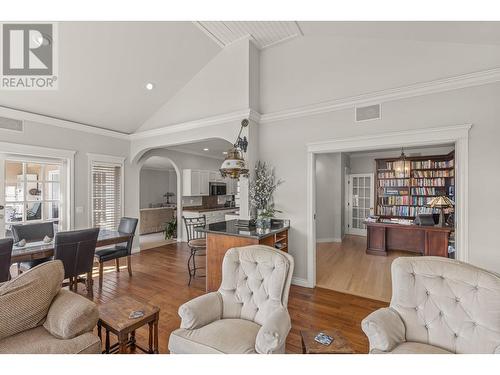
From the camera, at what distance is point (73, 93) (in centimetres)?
406

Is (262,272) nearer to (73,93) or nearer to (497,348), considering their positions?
(497,348)

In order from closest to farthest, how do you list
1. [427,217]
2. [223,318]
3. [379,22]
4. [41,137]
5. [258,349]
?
[258,349] → [223,318] → [379,22] → [41,137] → [427,217]

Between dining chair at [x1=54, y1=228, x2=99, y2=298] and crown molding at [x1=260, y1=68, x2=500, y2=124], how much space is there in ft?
10.2

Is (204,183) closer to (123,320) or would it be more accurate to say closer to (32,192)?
(32,192)

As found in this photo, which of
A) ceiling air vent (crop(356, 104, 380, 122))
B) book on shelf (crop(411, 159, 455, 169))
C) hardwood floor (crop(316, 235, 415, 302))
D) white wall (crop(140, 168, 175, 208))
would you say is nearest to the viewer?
ceiling air vent (crop(356, 104, 380, 122))

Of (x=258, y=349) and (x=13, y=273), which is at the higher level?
(x=258, y=349)

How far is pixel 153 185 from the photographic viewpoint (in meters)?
9.65

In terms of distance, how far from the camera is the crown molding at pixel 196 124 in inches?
158

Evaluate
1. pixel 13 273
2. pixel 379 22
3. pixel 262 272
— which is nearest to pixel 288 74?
pixel 379 22

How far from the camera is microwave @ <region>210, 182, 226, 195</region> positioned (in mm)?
8055

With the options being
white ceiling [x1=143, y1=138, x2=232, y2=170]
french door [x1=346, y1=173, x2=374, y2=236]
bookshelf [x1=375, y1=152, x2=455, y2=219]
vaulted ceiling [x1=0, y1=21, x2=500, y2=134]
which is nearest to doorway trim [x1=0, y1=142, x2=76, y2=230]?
vaulted ceiling [x1=0, y1=21, x2=500, y2=134]

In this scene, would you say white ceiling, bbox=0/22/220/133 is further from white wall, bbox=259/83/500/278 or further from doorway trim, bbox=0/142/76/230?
white wall, bbox=259/83/500/278

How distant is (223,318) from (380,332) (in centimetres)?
114

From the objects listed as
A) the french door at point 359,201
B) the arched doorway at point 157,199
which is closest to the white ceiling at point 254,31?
the arched doorway at point 157,199
